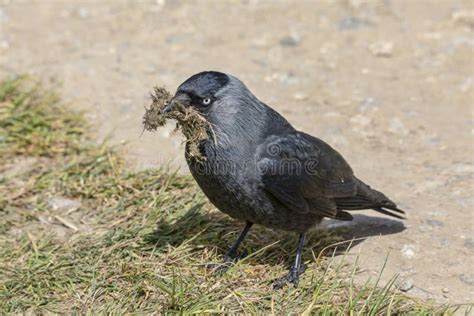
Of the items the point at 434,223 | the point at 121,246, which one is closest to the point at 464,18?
the point at 434,223

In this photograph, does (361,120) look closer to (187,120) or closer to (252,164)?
(252,164)

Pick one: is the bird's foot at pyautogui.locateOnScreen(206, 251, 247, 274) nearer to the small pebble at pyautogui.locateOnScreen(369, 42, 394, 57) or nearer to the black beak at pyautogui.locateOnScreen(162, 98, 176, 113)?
the black beak at pyautogui.locateOnScreen(162, 98, 176, 113)

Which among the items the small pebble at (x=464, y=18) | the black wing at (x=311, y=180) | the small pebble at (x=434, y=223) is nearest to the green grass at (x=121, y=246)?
the black wing at (x=311, y=180)

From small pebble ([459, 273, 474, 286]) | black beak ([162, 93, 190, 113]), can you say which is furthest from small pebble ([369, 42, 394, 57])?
black beak ([162, 93, 190, 113])

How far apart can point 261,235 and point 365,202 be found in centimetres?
80

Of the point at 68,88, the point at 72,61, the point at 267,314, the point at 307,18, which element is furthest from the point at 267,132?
the point at 307,18

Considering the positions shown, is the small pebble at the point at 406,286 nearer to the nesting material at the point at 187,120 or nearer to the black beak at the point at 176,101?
the nesting material at the point at 187,120

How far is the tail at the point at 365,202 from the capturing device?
17.6 ft

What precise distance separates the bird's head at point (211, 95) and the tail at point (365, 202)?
104 cm

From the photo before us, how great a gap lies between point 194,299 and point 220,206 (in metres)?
0.68

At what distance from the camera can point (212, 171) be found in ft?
15.7

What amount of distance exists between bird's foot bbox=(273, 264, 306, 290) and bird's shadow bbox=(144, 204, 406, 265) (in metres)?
0.26

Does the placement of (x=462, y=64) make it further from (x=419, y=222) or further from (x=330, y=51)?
(x=419, y=222)

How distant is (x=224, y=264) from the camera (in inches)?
197
